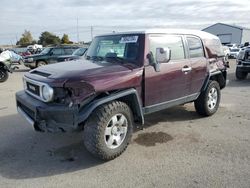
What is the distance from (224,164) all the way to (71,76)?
2.53m

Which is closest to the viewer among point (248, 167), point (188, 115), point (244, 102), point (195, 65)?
point (248, 167)

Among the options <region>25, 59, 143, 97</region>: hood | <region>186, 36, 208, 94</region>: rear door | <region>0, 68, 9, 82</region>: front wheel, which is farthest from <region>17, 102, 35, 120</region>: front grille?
<region>0, 68, 9, 82</region>: front wheel

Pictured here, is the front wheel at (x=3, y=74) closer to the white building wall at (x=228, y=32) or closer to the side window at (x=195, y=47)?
the side window at (x=195, y=47)

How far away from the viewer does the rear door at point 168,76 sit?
482cm

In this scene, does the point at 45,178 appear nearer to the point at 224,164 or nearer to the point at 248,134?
the point at 224,164

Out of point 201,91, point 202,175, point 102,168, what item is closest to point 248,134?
point 201,91

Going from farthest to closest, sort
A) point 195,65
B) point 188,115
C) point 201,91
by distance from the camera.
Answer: point 188,115 < point 201,91 < point 195,65

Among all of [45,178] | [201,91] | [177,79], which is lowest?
[45,178]

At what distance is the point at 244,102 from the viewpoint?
795 centimetres

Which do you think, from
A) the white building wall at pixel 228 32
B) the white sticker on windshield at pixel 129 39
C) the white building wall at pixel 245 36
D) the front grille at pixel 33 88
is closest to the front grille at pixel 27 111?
the front grille at pixel 33 88

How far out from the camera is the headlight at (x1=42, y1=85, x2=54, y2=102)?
13.1 feet

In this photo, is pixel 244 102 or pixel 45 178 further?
pixel 244 102

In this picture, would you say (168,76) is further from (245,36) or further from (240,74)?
(245,36)

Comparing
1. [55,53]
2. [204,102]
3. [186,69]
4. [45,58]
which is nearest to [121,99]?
[186,69]
